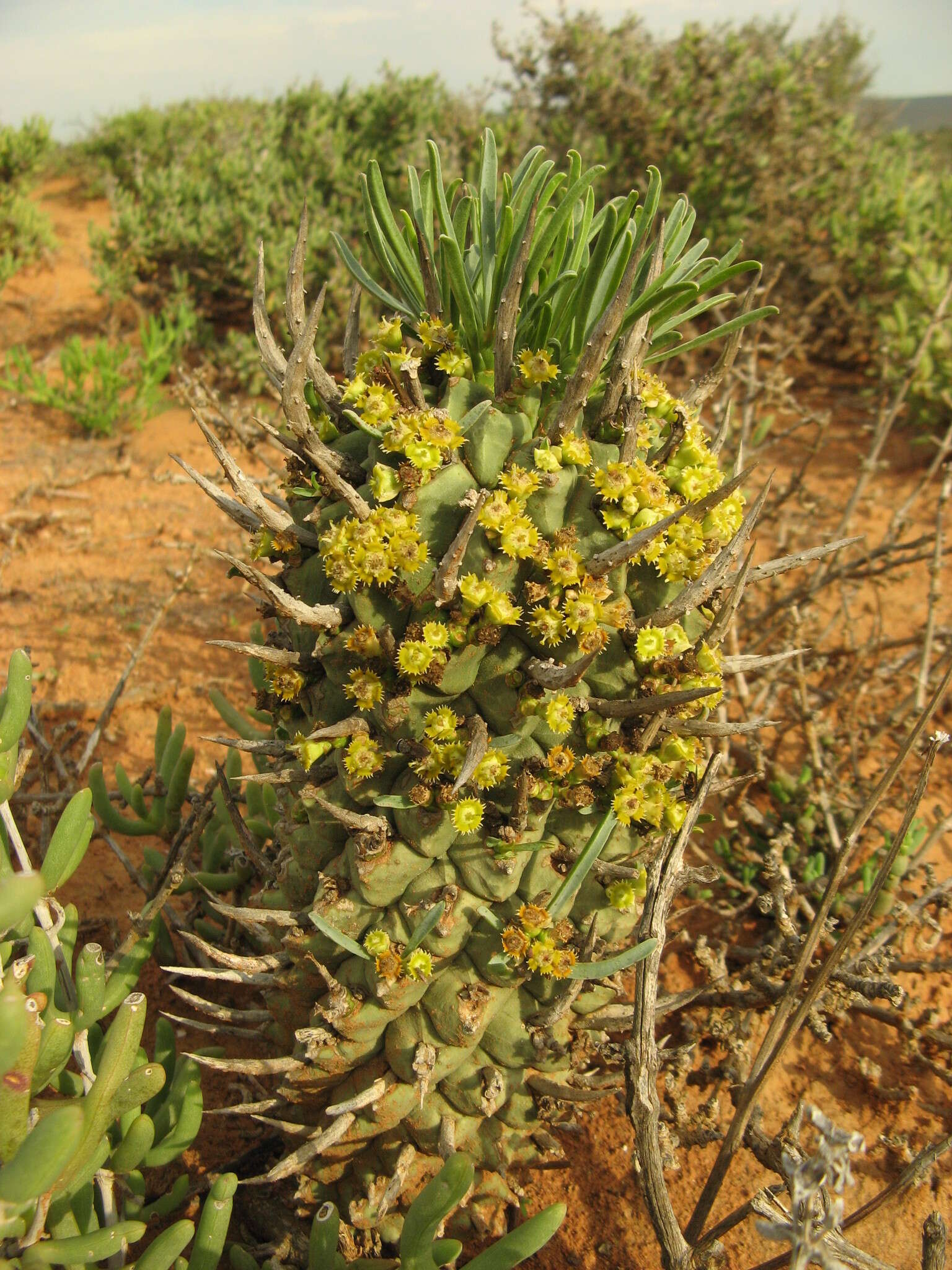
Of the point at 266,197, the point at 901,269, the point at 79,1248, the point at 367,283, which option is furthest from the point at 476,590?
the point at 266,197

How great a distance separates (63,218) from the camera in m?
13.2

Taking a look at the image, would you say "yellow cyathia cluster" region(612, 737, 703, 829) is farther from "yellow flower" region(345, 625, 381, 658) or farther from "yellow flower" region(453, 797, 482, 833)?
"yellow flower" region(345, 625, 381, 658)

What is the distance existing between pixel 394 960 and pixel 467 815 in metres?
0.29

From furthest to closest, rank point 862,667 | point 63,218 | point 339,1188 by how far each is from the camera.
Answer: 1. point 63,218
2. point 862,667
3. point 339,1188

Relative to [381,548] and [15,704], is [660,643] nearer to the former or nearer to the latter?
[381,548]

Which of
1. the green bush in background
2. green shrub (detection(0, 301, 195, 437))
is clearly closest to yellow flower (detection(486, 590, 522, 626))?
green shrub (detection(0, 301, 195, 437))

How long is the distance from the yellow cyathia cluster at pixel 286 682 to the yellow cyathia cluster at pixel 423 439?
45 cm

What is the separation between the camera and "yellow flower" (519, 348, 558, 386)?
1.41 metres

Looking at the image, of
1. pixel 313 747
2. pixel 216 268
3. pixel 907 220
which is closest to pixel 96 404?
pixel 216 268

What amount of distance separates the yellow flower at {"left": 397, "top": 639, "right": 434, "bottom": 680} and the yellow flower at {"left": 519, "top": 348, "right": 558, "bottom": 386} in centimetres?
45

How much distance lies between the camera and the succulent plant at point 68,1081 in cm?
109

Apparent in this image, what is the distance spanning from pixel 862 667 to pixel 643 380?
2.90 meters

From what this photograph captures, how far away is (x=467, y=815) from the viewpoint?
55.9 inches

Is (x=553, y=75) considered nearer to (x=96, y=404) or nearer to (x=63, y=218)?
(x=96, y=404)
